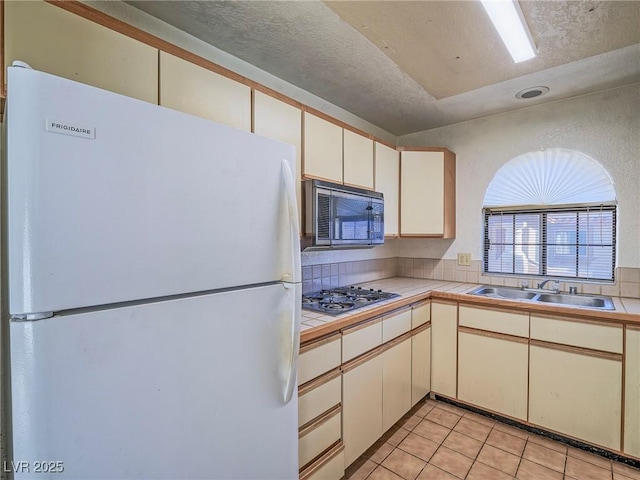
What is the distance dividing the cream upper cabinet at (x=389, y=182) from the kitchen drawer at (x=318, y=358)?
4.27 feet

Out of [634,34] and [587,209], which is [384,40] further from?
[587,209]

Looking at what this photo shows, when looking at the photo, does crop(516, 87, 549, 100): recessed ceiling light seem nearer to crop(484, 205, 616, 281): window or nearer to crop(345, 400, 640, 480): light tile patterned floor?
crop(484, 205, 616, 281): window

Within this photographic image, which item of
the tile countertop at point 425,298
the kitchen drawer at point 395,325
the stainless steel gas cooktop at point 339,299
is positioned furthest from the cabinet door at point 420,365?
the stainless steel gas cooktop at point 339,299

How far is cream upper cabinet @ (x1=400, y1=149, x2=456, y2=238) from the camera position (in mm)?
2766

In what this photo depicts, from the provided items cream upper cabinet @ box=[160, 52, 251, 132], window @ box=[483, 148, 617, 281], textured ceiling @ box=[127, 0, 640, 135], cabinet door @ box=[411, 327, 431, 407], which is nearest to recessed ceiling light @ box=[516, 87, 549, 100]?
textured ceiling @ box=[127, 0, 640, 135]

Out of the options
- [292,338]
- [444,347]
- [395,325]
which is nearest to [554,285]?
[444,347]

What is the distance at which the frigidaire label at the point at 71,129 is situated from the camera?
64cm

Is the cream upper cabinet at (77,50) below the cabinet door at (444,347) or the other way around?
the other way around

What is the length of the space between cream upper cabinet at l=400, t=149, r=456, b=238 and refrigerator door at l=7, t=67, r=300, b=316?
201 centimetres

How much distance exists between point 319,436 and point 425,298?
138 cm

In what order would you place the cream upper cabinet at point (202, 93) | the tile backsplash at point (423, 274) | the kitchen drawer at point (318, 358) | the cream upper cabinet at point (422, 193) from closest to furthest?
the cream upper cabinet at point (202, 93) → the kitchen drawer at point (318, 358) → the tile backsplash at point (423, 274) → the cream upper cabinet at point (422, 193)

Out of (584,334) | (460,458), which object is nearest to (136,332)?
(460,458)

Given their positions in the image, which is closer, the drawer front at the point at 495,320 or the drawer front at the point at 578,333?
the drawer front at the point at 578,333

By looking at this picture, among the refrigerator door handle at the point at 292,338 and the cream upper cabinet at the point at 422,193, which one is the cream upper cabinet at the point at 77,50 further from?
the cream upper cabinet at the point at 422,193
